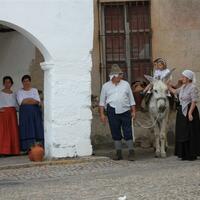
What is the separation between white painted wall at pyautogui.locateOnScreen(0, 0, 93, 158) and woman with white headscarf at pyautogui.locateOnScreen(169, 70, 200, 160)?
1691mm

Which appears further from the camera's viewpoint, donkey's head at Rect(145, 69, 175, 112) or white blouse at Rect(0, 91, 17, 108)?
white blouse at Rect(0, 91, 17, 108)

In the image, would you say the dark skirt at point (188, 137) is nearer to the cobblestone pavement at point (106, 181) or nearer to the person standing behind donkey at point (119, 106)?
the cobblestone pavement at point (106, 181)

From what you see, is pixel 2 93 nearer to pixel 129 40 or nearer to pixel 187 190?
pixel 129 40

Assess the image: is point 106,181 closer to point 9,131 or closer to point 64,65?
point 64,65

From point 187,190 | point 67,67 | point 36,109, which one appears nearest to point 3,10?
point 67,67

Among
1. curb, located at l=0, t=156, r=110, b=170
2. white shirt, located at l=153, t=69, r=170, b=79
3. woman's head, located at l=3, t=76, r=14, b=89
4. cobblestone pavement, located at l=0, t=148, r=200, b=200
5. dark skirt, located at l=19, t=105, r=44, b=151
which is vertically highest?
white shirt, located at l=153, t=69, r=170, b=79

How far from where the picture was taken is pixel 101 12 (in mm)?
14789

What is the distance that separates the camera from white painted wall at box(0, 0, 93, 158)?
39.3ft

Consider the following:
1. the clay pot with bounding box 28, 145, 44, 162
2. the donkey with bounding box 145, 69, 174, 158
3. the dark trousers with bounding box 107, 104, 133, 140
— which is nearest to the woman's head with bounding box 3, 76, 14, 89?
the clay pot with bounding box 28, 145, 44, 162

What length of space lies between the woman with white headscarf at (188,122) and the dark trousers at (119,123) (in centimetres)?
91

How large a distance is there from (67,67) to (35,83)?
2.67 metres

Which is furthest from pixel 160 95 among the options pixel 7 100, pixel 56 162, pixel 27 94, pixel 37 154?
pixel 7 100

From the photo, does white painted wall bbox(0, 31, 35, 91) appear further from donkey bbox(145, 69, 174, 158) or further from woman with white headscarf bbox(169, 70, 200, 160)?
woman with white headscarf bbox(169, 70, 200, 160)

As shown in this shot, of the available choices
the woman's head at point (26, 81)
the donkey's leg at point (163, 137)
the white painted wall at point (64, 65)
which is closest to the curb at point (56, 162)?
the white painted wall at point (64, 65)
